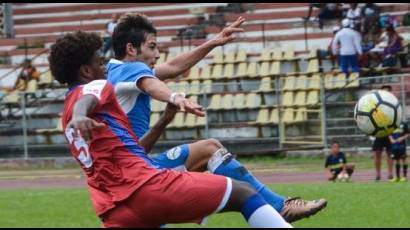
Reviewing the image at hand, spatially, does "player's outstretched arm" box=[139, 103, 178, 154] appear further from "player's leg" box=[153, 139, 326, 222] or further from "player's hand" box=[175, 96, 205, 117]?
"player's hand" box=[175, 96, 205, 117]

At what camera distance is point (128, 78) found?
24.6 ft

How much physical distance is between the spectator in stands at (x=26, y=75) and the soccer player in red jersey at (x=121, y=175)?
79.8 ft

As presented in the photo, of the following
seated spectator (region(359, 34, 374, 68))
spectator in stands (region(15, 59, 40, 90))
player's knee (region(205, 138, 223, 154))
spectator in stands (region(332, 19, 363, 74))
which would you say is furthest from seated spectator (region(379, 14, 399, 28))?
player's knee (region(205, 138, 223, 154))

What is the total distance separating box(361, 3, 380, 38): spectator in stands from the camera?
28359 millimetres

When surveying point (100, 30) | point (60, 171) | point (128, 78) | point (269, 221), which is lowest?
point (60, 171)

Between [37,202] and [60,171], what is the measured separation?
12675 mm

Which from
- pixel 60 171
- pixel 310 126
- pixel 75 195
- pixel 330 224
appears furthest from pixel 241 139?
pixel 330 224

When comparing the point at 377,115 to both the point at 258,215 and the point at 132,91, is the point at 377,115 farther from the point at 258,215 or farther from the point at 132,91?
the point at 258,215

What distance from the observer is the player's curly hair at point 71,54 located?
6367mm

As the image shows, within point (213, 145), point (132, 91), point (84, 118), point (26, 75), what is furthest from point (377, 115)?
point (26, 75)

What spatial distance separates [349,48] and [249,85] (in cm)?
268

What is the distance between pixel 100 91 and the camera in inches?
248

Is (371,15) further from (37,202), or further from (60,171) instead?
(37,202)

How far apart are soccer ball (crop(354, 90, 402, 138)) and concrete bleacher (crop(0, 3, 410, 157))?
12.6 m
